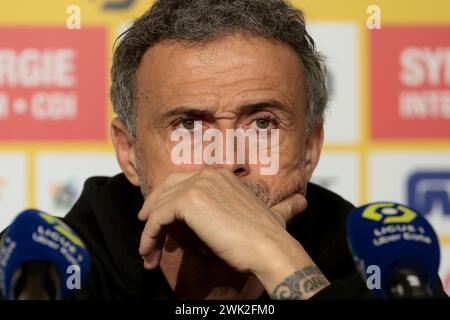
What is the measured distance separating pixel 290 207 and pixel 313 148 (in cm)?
36

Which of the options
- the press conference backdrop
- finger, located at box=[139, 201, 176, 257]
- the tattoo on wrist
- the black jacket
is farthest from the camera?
the press conference backdrop

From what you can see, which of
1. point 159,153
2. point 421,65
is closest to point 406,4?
point 421,65

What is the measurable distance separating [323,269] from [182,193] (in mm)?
592

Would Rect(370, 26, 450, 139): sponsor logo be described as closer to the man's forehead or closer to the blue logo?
the blue logo

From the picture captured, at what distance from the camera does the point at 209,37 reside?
2.19m

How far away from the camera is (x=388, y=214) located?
1379 millimetres

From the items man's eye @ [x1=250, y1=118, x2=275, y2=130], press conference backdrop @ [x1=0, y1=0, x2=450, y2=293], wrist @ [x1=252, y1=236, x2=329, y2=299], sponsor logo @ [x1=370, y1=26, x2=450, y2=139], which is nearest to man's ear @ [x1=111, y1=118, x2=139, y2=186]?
man's eye @ [x1=250, y1=118, x2=275, y2=130]

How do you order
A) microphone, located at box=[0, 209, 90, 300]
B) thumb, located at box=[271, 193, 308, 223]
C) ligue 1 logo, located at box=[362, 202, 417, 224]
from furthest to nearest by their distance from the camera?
thumb, located at box=[271, 193, 308, 223] → ligue 1 logo, located at box=[362, 202, 417, 224] → microphone, located at box=[0, 209, 90, 300]

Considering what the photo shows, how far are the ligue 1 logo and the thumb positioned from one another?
1.91 feet

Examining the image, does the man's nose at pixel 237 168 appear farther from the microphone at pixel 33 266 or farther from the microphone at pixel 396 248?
the microphone at pixel 33 266

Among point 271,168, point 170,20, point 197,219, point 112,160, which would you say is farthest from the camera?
point 112,160

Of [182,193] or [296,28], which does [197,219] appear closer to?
[182,193]

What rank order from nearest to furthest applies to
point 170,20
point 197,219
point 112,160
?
1. point 197,219
2. point 170,20
3. point 112,160

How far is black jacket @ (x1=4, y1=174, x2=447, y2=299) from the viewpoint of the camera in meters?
2.23
